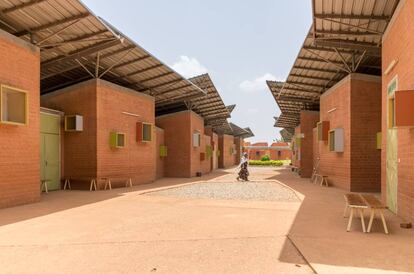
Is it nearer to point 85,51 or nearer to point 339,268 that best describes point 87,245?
point 339,268

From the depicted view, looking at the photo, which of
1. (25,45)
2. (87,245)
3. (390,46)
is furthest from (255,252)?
(25,45)

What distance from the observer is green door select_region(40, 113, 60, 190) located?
40.8 feet

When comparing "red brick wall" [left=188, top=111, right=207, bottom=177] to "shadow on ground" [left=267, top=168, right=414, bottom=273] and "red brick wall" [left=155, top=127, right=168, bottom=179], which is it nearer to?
"red brick wall" [left=155, top=127, right=168, bottom=179]

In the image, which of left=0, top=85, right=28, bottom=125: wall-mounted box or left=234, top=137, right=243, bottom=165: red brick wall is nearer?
left=0, top=85, right=28, bottom=125: wall-mounted box

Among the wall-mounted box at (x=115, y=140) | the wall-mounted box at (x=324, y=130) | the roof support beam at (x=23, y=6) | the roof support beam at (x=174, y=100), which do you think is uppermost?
the roof support beam at (x=23, y=6)

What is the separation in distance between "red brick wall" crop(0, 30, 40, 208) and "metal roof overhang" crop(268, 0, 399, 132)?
7820 millimetres

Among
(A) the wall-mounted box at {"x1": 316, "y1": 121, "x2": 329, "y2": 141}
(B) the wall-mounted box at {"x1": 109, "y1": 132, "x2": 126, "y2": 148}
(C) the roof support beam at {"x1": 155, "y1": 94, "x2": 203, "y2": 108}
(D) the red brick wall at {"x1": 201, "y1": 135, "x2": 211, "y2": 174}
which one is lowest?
(D) the red brick wall at {"x1": 201, "y1": 135, "x2": 211, "y2": 174}

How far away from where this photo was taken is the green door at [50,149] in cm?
1243

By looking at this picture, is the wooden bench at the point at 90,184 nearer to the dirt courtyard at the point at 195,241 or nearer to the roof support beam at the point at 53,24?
the dirt courtyard at the point at 195,241

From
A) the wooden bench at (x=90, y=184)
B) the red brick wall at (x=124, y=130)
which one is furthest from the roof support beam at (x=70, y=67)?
the wooden bench at (x=90, y=184)

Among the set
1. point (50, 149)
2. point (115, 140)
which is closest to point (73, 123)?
point (50, 149)

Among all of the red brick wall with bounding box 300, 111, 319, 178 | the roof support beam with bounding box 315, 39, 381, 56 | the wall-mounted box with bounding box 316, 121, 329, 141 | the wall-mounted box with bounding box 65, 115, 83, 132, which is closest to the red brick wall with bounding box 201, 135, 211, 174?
the red brick wall with bounding box 300, 111, 319, 178

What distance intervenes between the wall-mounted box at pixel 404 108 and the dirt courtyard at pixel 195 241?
194 centimetres

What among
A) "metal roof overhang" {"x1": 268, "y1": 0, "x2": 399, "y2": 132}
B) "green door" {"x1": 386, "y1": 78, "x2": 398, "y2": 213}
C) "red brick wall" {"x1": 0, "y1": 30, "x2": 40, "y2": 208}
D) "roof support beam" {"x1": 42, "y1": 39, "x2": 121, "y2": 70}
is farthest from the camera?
"roof support beam" {"x1": 42, "y1": 39, "x2": 121, "y2": 70}
